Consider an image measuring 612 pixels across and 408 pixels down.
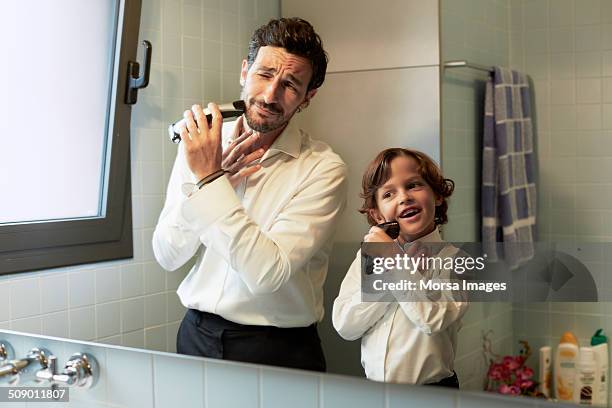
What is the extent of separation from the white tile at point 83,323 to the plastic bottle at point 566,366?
35.9 inches

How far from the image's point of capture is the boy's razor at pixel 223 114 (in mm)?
1339

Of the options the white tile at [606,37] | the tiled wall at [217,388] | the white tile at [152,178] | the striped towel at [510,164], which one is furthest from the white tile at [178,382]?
the white tile at [606,37]

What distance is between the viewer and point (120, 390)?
5.21ft

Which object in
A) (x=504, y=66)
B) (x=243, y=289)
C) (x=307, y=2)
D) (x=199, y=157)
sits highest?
(x=307, y=2)

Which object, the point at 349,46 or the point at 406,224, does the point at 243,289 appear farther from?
the point at 349,46

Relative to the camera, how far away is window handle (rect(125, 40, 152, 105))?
1.49 meters

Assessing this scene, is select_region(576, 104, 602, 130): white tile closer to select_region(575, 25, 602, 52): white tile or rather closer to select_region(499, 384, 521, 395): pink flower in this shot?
select_region(575, 25, 602, 52): white tile

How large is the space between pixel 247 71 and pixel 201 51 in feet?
0.46

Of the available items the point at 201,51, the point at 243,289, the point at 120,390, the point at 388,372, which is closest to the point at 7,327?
the point at 120,390

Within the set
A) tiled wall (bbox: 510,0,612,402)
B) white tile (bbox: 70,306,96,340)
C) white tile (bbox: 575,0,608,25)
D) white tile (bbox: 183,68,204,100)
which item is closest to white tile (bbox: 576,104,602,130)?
tiled wall (bbox: 510,0,612,402)

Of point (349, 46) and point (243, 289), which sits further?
point (243, 289)

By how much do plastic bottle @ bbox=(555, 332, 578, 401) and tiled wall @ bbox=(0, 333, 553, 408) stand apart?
0.10 ft

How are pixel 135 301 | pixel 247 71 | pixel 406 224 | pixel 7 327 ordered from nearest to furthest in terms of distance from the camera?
1. pixel 406 224
2. pixel 247 71
3. pixel 135 301
4. pixel 7 327

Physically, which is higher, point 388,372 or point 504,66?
point 504,66
